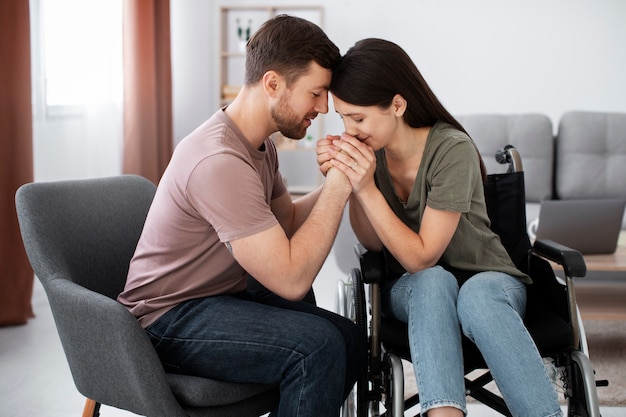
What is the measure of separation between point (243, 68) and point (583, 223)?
3266 millimetres

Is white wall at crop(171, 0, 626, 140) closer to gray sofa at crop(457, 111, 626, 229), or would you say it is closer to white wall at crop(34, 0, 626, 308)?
white wall at crop(34, 0, 626, 308)

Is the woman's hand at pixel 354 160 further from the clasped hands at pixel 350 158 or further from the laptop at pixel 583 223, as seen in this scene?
the laptop at pixel 583 223

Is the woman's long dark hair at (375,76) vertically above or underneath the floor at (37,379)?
above

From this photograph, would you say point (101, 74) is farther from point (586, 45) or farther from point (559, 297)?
point (586, 45)

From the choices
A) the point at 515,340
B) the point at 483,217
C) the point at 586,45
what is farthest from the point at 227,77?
the point at 515,340

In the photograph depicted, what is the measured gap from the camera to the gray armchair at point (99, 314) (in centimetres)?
137

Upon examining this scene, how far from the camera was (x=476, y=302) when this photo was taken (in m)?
1.54

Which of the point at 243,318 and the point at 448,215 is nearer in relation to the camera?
the point at 243,318

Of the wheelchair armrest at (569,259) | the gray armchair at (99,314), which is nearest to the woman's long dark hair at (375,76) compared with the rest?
the wheelchair armrest at (569,259)

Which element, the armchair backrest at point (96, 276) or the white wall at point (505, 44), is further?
the white wall at point (505, 44)

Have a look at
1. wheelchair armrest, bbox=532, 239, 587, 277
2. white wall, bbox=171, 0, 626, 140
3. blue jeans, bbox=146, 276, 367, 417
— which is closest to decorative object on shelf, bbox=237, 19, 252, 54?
white wall, bbox=171, 0, 626, 140

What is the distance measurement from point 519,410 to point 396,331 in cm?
32

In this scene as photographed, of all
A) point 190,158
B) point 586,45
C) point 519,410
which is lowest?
point 519,410

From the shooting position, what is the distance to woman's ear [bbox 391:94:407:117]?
67.0 inches
